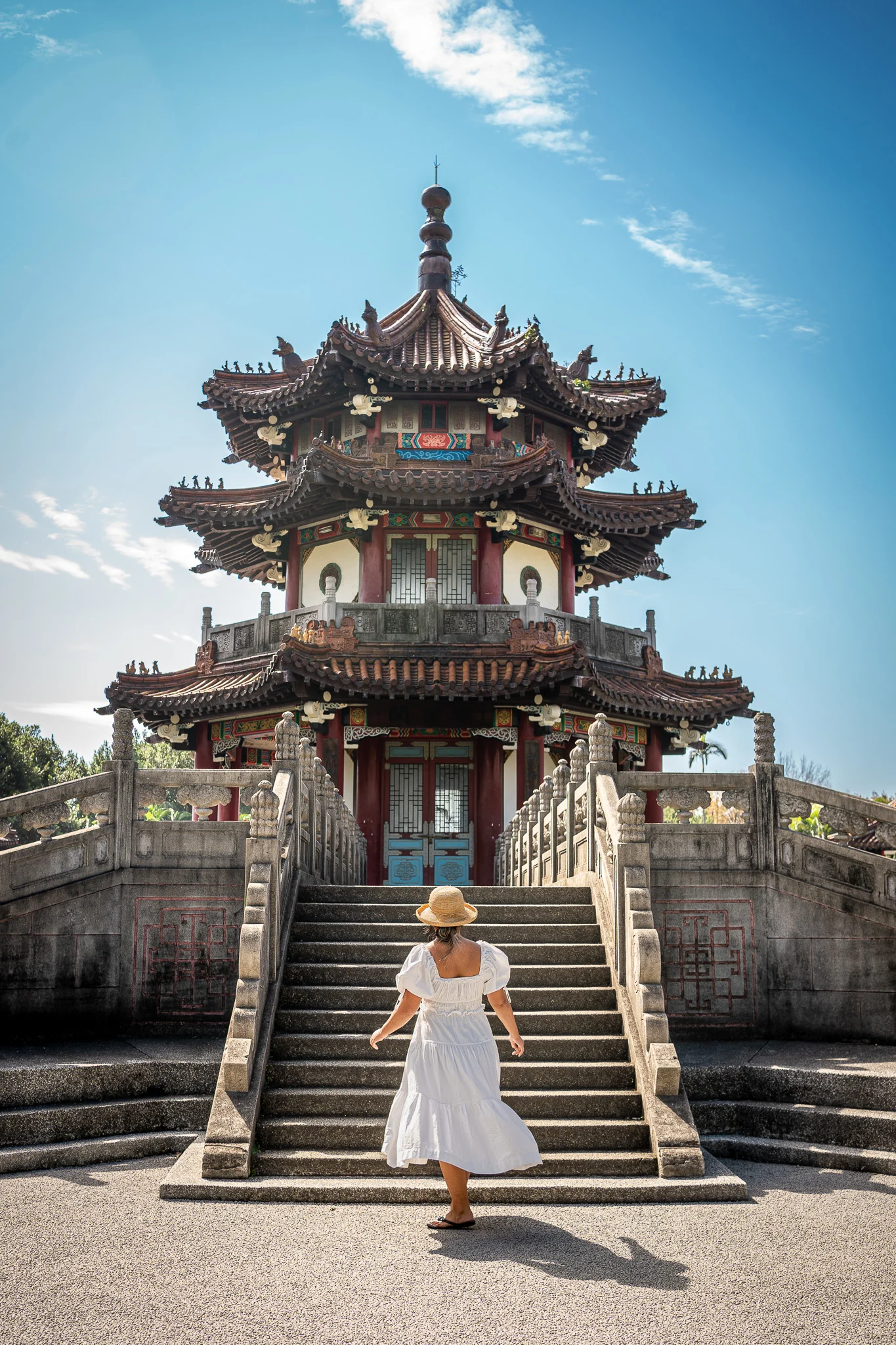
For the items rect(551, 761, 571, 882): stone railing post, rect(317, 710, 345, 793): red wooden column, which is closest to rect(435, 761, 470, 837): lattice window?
rect(317, 710, 345, 793): red wooden column

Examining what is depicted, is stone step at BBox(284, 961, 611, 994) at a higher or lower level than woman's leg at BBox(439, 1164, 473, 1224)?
higher

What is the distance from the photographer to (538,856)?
13898 mm

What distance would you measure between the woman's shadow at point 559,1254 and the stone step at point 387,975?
9.68 ft

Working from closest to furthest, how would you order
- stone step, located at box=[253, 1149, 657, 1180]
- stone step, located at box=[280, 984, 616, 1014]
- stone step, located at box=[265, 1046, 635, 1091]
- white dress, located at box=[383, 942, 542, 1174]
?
white dress, located at box=[383, 942, 542, 1174]
stone step, located at box=[253, 1149, 657, 1180]
stone step, located at box=[265, 1046, 635, 1091]
stone step, located at box=[280, 984, 616, 1014]

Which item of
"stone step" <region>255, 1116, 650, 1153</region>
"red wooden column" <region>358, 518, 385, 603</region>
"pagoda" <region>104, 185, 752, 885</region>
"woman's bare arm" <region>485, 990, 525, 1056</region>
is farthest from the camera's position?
"red wooden column" <region>358, 518, 385, 603</region>

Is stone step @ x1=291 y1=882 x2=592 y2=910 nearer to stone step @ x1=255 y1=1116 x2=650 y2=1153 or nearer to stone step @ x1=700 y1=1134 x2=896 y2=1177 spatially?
stone step @ x1=700 y1=1134 x2=896 y2=1177

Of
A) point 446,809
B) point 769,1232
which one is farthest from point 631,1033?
point 446,809

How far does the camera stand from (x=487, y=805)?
61.0ft

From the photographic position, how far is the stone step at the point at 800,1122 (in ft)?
27.9

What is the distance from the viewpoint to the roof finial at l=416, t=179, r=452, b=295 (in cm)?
2367

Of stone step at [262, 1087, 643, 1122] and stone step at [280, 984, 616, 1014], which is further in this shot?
stone step at [280, 984, 616, 1014]

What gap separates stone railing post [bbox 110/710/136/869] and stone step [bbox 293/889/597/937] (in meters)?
1.92

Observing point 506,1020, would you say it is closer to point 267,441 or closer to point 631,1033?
point 631,1033

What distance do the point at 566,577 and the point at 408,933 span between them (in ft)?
38.2
